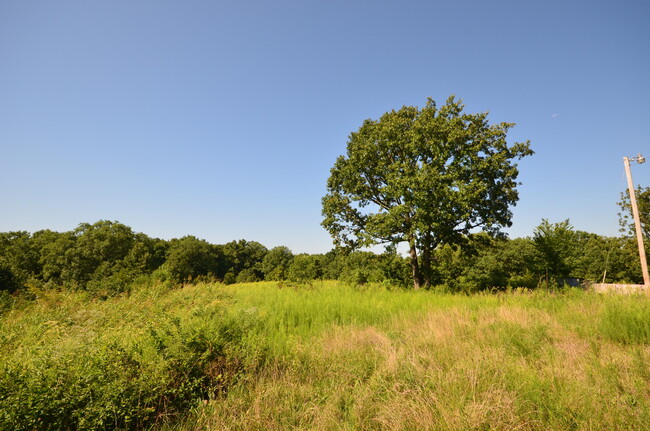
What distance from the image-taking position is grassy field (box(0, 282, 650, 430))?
2.58 metres

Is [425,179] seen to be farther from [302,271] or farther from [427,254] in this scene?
[302,271]

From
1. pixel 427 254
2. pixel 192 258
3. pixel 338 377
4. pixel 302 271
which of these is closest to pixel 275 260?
pixel 192 258

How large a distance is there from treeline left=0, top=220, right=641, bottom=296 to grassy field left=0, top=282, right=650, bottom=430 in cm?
852

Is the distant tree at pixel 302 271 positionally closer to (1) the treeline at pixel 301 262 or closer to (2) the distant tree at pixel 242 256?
(1) the treeline at pixel 301 262

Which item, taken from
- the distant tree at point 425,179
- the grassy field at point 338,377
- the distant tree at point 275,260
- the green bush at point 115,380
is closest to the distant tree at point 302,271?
the distant tree at point 425,179

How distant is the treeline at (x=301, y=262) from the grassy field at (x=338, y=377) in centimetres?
852

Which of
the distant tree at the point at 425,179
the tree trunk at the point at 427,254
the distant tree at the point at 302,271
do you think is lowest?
the distant tree at the point at 302,271

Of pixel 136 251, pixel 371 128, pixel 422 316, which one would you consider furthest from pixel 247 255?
pixel 422 316

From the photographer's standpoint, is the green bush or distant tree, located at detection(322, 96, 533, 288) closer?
the green bush

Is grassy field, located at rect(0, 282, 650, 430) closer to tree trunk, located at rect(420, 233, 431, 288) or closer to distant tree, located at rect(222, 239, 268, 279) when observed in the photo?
tree trunk, located at rect(420, 233, 431, 288)

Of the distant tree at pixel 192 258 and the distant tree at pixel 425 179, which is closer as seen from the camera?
the distant tree at pixel 425 179

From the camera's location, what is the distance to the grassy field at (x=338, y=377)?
8.45 ft

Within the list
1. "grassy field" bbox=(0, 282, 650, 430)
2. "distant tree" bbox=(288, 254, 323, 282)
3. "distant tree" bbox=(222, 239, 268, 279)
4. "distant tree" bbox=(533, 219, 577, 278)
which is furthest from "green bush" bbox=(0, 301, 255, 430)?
"distant tree" bbox=(222, 239, 268, 279)

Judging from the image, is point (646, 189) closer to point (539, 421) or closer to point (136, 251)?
point (539, 421)
